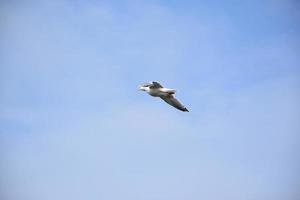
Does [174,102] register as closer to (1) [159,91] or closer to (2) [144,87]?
(2) [144,87]

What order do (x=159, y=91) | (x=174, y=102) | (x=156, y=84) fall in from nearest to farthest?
(x=156, y=84), (x=159, y=91), (x=174, y=102)

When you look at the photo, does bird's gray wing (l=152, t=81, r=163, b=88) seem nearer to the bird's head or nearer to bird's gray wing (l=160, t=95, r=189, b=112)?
the bird's head

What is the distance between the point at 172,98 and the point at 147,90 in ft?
10.9

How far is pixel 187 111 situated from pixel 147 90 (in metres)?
4.97

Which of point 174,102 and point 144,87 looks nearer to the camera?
point 144,87

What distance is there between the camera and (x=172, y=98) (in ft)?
232

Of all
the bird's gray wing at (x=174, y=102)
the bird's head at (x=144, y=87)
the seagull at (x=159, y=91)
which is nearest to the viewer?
the seagull at (x=159, y=91)

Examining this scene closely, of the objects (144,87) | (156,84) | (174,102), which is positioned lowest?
(156,84)

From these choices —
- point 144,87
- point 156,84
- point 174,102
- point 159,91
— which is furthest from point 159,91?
point 174,102

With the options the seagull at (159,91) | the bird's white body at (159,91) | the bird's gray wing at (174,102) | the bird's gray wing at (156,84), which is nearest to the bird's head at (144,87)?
the seagull at (159,91)

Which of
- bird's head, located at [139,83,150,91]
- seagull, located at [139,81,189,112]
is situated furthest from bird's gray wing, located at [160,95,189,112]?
bird's head, located at [139,83,150,91]

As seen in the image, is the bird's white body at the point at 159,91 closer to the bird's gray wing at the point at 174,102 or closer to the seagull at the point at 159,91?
the seagull at the point at 159,91

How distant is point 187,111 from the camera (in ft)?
234

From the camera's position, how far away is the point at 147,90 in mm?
68438
